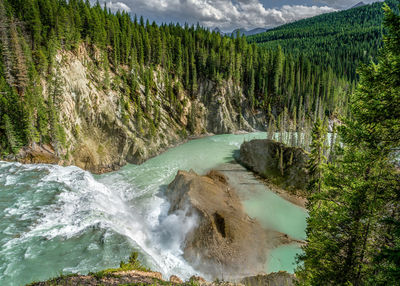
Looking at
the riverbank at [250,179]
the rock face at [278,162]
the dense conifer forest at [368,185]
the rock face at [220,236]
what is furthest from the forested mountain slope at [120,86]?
the dense conifer forest at [368,185]

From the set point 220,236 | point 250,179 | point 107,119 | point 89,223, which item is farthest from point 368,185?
point 107,119

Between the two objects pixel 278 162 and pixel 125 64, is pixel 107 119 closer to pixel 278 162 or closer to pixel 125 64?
pixel 125 64

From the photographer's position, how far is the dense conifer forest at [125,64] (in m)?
31.0

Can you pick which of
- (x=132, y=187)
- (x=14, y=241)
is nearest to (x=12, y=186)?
(x=14, y=241)

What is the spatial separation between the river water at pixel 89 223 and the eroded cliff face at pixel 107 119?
5.00 m

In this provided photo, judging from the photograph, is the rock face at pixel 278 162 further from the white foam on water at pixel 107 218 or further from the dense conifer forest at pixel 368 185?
the dense conifer forest at pixel 368 185

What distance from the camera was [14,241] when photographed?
15758 millimetres

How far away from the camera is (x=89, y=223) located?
19.1 m

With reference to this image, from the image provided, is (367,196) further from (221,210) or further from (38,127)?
(38,127)

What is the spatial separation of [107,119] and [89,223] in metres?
26.9

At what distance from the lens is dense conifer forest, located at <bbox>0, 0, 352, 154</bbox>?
31.0 metres

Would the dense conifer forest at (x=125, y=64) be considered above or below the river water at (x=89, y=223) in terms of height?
above

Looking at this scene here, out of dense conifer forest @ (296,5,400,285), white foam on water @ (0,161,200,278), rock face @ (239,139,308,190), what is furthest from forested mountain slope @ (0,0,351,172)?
dense conifer forest @ (296,5,400,285)

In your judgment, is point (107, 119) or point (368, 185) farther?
point (107, 119)
